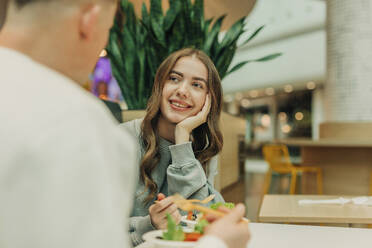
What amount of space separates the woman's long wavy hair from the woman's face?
0.08ft

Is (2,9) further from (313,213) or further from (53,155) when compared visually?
(313,213)

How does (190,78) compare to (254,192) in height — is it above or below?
above

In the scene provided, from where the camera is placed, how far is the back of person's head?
22.9 inches

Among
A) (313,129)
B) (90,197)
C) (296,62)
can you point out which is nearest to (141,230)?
(90,197)

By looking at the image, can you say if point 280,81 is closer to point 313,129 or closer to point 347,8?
point 313,129

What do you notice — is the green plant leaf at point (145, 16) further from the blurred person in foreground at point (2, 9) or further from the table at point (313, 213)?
the blurred person in foreground at point (2, 9)

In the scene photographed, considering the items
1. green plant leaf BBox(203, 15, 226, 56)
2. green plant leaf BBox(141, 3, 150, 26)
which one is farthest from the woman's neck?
green plant leaf BBox(141, 3, 150, 26)

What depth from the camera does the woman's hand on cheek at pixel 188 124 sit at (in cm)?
158

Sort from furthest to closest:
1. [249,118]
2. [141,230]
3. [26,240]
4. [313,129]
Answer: [249,118], [313,129], [141,230], [26,240]

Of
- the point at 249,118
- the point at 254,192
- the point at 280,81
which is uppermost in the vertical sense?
the point at 280,81

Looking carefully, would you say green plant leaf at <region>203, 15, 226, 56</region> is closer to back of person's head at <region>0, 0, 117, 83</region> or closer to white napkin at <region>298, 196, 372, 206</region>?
white napkin at <region>298, 196, 372, 206</region>

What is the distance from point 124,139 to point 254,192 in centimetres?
681

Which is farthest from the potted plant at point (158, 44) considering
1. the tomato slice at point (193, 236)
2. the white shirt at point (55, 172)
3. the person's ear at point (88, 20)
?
the white shirt at point (55, 172)

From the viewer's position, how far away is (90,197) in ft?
1.58
